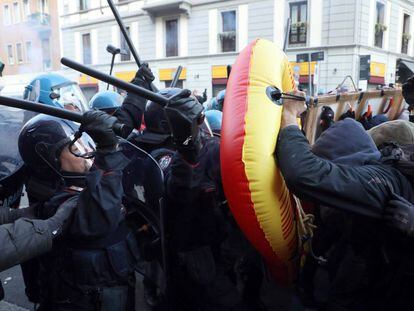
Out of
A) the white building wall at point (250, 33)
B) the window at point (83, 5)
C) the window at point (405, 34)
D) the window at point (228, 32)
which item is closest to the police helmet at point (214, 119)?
the white building wall at point (250, 33)

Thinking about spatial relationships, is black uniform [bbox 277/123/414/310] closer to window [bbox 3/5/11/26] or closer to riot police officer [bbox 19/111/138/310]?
riot police officer [bbox 19/111/138/310]

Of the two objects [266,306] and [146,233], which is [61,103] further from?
[266,306]

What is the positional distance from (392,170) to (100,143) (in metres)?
1.13

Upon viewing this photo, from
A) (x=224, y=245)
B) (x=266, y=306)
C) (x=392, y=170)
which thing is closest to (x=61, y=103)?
(x=224, y=245)

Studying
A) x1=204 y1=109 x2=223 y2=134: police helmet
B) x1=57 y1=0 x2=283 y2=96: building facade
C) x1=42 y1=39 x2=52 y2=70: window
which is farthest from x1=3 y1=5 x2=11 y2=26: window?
x1=204 y1=109 x2=223 y2=134: police helmet

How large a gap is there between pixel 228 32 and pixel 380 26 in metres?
6.12

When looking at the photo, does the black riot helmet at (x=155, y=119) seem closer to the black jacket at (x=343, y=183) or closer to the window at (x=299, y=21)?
the black jacket at (x=343, y=183)

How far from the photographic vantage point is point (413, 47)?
55.2ft

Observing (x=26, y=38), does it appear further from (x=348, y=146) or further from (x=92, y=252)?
(x=348, y=146)

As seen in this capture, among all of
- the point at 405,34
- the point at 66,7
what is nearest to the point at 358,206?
the point at 405,34

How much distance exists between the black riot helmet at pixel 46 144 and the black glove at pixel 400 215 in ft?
4.19

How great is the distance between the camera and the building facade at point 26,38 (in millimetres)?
11414

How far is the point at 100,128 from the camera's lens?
1.42 meters

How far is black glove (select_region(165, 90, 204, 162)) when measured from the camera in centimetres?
158
